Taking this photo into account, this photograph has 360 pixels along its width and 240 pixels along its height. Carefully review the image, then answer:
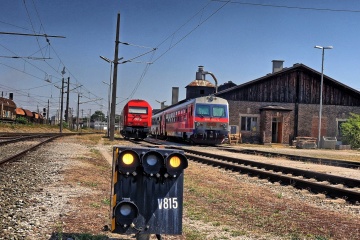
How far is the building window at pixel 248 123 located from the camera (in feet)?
143

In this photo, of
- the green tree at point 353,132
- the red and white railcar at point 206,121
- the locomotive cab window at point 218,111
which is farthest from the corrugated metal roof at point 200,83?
the locomotive cab window at point 218,111

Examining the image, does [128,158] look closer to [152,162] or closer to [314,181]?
[152,162]

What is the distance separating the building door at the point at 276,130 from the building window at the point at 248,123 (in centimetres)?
164

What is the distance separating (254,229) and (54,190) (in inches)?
166

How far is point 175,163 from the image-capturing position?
4.13m

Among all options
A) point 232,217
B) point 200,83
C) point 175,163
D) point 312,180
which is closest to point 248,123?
point 200,83

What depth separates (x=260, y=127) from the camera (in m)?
43.6

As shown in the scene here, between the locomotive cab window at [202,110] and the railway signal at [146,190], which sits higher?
the locomotive cab window at [202,110]

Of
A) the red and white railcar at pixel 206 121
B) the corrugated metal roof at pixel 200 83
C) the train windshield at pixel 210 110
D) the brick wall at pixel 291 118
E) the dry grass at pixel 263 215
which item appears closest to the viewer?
the dry grass at pixel 263 215

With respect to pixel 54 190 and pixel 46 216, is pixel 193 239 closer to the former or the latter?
pixel 46 216

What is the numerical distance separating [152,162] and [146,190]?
25cm

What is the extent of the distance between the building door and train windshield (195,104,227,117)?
13239 mm

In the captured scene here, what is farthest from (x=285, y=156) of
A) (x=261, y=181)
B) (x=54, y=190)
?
(x=54, y=190)

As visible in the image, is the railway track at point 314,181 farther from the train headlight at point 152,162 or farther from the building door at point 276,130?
the building door at point 276,130
